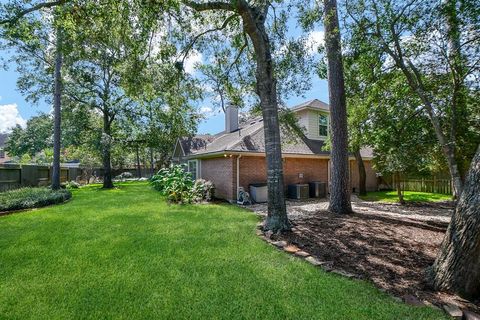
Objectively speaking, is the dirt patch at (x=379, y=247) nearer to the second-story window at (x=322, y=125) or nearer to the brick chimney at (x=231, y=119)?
the second-story window at (x=322, y=125)

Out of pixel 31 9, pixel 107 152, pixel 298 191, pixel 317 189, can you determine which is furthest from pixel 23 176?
pixel 317 189

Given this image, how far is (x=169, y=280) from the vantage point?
12.2 ft

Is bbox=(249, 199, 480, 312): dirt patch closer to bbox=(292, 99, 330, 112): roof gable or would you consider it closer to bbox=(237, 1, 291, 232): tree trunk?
bbox=(237, 1, 291, 232): tree trunk

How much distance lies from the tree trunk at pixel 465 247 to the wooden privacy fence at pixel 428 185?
44.5ft

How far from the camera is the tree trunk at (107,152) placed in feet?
61.5

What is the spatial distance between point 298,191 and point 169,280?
32.0 feet

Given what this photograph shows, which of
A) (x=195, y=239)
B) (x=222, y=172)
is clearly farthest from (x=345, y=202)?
(x=222, y=172)

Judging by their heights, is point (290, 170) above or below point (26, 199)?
above

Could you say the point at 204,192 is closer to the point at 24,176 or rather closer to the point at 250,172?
the point at 250,172

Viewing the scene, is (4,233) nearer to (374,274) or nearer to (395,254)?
(374,274)

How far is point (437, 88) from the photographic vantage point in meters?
7.45

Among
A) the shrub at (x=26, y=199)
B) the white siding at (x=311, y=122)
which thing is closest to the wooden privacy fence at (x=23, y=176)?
the shrub at (x=26, y=199)

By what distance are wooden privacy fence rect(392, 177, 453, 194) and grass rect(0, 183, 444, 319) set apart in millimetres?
13798

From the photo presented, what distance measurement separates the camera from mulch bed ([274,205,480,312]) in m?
3.54
